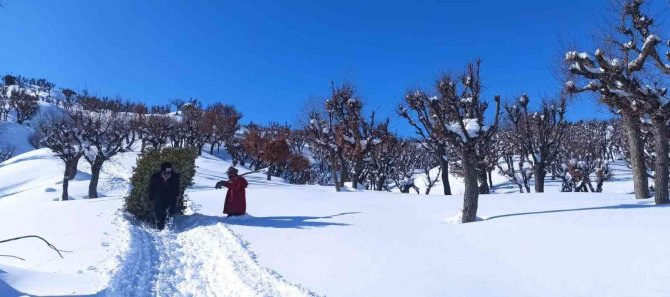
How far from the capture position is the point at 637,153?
583 inches

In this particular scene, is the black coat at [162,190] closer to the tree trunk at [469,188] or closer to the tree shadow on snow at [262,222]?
the tree shadow on snow at [262,222]

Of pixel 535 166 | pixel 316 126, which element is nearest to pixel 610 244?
pixel 535 166

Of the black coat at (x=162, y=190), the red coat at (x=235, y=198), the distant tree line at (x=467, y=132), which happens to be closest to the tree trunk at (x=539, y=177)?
the distant tree line at (x=467, y=132)

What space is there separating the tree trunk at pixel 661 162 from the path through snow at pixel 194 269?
11.8m

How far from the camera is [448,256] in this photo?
7.57 metres

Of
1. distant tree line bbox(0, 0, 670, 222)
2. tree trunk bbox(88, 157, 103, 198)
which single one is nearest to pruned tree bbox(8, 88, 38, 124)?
distant tree line bbox(0, 0, 670, 222)

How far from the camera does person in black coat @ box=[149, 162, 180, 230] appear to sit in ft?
39.6

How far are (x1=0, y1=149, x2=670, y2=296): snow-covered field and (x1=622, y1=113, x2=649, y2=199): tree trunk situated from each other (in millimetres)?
2336

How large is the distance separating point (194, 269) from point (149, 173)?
24.3 ft

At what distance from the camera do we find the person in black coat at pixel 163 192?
12.1m

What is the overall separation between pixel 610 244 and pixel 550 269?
6.12 feet

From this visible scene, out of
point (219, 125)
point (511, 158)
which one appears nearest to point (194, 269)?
point (511, 158)

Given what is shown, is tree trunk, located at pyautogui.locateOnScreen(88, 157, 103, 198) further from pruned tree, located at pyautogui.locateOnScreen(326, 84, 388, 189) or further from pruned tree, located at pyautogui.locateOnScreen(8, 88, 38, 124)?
pruned tree, located at pyautogui.locateOnScreen(8, 88, 38, 124)

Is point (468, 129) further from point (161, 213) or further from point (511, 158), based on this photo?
point (511, 158)
